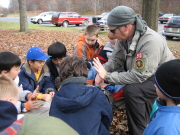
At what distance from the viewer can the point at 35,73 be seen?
3.15 m

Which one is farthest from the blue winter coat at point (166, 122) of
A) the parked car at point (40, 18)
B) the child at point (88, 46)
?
the parked car at point (40, 18)

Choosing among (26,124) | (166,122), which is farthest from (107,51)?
(26,124)

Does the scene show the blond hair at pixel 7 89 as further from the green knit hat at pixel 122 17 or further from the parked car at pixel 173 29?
the parked car at pixel 173 29

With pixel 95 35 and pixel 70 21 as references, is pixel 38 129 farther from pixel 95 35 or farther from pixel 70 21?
pixel 70 21

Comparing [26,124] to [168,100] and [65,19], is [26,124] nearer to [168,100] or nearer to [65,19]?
[168,100]

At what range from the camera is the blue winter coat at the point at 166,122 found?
1440 millimetres

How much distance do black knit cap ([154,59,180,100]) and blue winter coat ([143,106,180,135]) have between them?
0.38ft

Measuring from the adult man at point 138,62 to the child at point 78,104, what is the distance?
667 mm

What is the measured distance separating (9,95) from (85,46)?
2.95 m

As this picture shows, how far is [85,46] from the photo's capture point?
161 inches

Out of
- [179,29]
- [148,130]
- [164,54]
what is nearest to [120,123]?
[164,54]

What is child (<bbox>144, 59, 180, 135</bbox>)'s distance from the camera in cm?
146

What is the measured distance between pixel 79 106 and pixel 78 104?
0.04 m

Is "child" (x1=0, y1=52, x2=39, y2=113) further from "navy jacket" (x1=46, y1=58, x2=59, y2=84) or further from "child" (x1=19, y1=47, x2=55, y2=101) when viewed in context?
"navy jacket" (x1=46, y1=58, x2=59, y2=84)
